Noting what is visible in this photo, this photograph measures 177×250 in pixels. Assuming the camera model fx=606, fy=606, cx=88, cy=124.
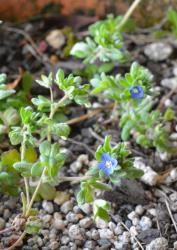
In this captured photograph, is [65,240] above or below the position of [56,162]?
below

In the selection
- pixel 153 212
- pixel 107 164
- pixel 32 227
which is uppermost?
pixel 107 164

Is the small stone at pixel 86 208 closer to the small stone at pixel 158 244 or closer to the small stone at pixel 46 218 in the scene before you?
the small stone at pixel 46 218

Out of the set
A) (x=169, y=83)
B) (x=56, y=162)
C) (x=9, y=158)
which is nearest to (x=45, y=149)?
(x=56, y=162)

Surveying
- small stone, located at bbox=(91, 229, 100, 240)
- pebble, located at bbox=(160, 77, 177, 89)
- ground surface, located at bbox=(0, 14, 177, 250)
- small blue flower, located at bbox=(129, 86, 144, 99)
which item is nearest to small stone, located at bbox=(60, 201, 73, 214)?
ground surface, located at bbox=(0, 14, 177, 250)

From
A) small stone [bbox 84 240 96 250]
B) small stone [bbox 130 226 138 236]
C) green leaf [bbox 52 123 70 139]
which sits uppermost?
green leaf [bbox 52 123 70 139]

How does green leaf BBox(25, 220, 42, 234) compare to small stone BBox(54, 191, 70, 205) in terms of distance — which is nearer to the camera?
green leaf BBox(25, 220, 42, 234)

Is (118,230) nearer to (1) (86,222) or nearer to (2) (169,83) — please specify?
(1) (86,222)

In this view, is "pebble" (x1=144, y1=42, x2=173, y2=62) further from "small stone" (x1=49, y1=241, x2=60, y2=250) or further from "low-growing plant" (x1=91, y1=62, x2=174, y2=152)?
"small stone" (x1=49, y1=241, x2=60, y2=250)

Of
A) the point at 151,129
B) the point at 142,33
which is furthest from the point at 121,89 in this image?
the point at 142,33
